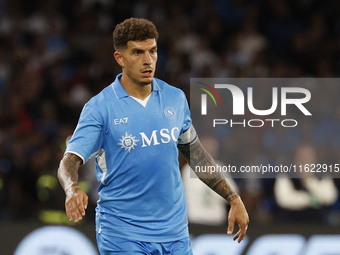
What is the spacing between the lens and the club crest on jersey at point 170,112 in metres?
4.04

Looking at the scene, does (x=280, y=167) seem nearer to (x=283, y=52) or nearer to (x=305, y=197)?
(x=305, y=197)

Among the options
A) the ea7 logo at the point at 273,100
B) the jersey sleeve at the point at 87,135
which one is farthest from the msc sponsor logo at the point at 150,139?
the ea7 logo at the point at 273,100

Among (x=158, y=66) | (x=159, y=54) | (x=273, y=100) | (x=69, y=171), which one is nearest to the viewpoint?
(x=69, y=171)

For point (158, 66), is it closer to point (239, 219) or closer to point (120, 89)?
point (120, 89)

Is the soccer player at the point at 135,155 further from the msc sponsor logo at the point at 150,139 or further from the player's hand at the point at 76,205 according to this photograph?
the player's hand at the point at 76,205

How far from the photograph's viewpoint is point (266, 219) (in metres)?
7.66

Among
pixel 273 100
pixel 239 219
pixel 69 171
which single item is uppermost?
pixel 273 100

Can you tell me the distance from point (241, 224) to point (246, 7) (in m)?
7.68

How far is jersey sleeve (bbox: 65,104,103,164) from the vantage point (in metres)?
3.77

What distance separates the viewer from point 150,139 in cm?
391

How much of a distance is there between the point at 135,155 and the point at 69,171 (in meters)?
0.45

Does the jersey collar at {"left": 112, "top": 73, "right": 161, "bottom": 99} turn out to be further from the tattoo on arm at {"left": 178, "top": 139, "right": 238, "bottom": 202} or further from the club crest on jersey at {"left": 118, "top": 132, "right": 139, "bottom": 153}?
the tattoo on arm at {"left": 178, "top": 139, "right": 238, "bottom": 202}

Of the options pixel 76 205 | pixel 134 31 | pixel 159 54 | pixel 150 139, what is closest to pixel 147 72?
pixel 134 31

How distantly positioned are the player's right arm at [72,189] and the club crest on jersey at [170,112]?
2.19 ft
